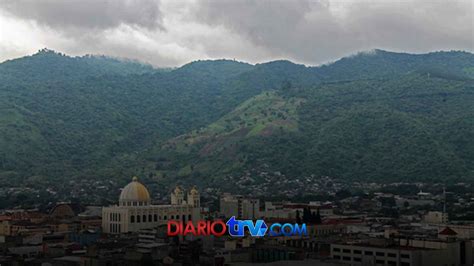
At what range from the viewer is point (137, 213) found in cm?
13125

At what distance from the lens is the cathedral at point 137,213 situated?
428 feet

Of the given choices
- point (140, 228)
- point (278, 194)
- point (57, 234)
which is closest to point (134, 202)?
point (140, 228)

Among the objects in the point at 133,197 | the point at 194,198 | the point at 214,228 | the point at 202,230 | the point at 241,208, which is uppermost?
the point at 133,197

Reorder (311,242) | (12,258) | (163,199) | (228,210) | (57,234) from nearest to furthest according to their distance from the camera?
1. (12,258)
2. (311,242)
3. (57,234)
4. (228,210)
5. (163,199)

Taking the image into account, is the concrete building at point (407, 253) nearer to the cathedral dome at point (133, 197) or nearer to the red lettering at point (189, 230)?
the red lettering at point (189, 230)

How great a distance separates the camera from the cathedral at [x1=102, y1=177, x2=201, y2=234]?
130 meters

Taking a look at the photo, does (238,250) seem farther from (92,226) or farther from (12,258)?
(92,226)

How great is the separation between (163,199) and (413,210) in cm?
5251

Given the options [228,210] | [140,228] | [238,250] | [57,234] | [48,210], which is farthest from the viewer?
[48,210]

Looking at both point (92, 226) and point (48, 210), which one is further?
point (48, 210)

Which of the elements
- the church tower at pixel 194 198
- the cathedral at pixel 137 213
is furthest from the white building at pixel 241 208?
the cathedral at pixel 137 213

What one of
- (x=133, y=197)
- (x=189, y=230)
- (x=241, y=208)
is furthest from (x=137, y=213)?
(x=241, y=208)

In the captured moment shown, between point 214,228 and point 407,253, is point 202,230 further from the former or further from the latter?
point 407,253

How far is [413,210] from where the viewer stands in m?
162
